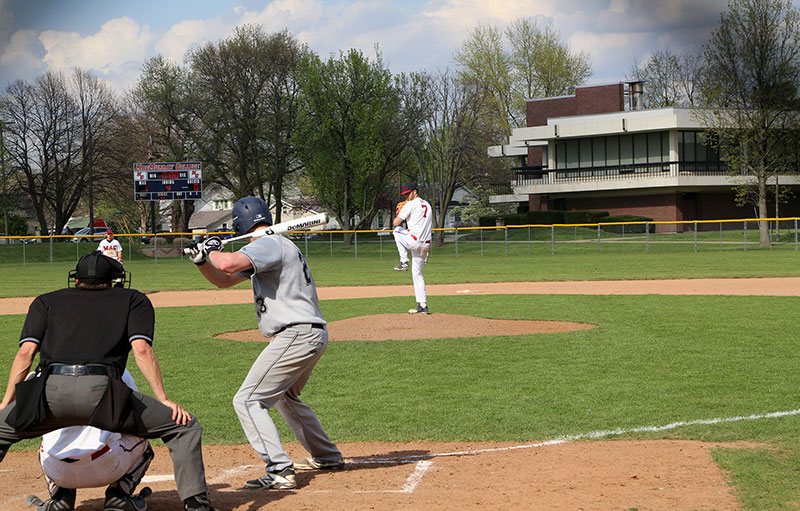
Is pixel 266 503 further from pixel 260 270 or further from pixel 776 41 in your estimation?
pixel 776 41

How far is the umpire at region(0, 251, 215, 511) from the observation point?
14.8 feet

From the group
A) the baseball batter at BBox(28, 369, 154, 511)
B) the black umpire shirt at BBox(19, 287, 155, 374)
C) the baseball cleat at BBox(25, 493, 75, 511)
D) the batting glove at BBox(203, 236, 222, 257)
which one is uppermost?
the batting glove at BBox(203, 236, 222, 257)

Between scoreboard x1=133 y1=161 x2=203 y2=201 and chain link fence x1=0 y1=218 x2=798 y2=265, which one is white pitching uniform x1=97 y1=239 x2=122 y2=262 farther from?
scoreboard x1=133 y1=161 x2=203 y2=201

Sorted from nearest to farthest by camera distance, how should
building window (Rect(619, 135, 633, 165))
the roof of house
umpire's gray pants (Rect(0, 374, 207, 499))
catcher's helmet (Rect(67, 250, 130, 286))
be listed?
umpire's gray pants (Rect(0, 374, 207, 499)), catcher's helmet (Rect(67, 250, 130, 286)), building window (Rect(619, 135, 633, 165)), the roof of house

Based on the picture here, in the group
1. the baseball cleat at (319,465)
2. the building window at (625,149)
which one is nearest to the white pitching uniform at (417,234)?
the baseball cleat at (319,465)

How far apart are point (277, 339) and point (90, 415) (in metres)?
1.52

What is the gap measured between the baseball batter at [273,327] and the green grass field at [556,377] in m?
1.86

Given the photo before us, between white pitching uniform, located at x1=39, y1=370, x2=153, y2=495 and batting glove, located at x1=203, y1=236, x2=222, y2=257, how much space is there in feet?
4.02

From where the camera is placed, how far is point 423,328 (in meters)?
13.8

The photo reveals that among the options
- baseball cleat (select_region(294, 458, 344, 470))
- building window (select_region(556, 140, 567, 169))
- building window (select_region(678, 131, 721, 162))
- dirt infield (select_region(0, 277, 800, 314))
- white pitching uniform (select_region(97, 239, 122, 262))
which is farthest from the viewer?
building window (select_region(556, 140, 567, 169))

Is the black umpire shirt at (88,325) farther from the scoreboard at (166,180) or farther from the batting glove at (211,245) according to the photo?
the scoreboard at (166,180)

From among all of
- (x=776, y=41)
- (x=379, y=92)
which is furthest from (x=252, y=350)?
(x=379, y=92)

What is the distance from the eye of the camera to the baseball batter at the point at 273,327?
5.58 metres

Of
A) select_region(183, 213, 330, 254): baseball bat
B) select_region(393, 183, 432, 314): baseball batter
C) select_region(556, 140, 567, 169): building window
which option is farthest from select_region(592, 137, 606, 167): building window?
select_region(183, 213, 330, 254): baseball bat
